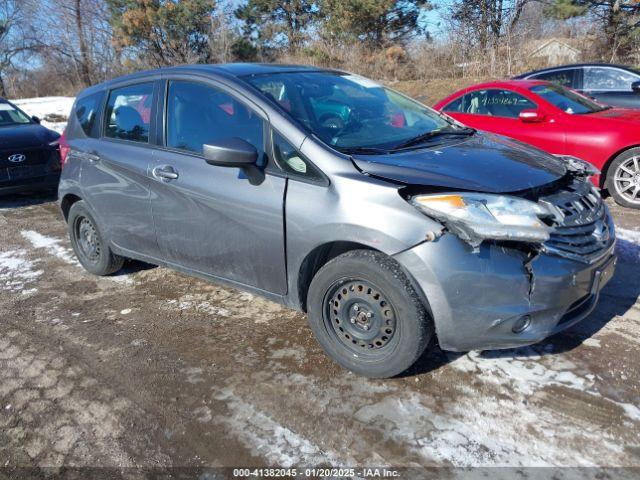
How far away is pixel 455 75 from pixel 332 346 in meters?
17.5

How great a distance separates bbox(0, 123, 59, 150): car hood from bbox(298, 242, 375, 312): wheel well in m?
6.33

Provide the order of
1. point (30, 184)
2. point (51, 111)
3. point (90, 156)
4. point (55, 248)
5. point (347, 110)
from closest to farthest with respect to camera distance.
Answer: point (347, 110) < point (90, 156) < point (55, 248) < point (30, 184) < point (51, 111)

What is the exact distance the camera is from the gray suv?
265 centimetres

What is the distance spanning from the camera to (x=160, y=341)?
12.0ft

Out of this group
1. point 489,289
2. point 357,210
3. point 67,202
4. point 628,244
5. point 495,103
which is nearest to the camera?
point 489,289

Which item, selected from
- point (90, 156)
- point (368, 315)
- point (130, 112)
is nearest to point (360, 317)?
point (368, 315)

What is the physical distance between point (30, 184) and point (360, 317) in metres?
6.67

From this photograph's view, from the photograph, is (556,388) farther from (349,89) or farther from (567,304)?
(349,89)

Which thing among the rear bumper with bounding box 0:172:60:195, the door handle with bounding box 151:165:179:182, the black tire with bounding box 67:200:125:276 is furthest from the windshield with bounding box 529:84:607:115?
the rear bumper with bounding box 0:172:60:195

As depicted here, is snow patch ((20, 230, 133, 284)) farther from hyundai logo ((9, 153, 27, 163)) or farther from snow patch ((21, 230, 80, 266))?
hyundai logo ((9, 153, 27, 163))

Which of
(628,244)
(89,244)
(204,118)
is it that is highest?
(204,118)

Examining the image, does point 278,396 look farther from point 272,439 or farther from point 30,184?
point 30,184

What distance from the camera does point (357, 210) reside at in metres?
2.82

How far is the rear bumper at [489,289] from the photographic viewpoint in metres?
2.60
